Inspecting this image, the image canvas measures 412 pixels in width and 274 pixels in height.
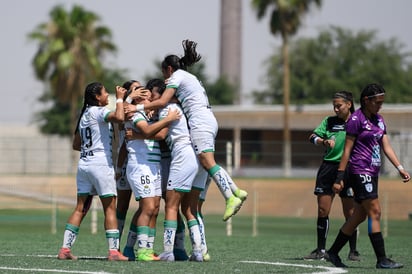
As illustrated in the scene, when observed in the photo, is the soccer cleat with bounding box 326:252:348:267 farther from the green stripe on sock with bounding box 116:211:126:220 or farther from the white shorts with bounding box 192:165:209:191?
the green stripe on sock with bounding box 116:211:126:220

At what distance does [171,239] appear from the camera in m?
11.9

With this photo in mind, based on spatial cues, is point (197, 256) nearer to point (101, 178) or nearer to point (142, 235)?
point (142, 235)

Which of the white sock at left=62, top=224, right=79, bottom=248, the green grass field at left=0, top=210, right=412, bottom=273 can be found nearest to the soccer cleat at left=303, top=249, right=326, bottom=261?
the green grass field at left=0, top=210, right=412, bottom=273

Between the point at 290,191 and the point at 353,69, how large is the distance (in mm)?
54362

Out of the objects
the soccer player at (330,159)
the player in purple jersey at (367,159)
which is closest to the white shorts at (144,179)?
the player in purple jersey at (367,159)

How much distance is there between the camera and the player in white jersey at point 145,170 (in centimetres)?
1173

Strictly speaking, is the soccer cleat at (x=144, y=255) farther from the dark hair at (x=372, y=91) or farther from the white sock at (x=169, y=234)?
the dark hair at (x=372, y=91)

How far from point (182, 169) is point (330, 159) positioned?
8.72ft

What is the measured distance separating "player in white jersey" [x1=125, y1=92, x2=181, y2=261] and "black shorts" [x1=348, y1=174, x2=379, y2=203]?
6.67 ft

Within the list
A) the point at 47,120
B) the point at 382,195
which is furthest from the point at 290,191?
the point at 47,120

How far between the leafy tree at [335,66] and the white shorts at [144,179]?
75.0 m

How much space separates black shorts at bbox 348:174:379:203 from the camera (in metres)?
11.7

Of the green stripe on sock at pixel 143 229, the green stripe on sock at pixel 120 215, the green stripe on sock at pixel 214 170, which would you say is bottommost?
the green stripe on sock at pixel 143 229

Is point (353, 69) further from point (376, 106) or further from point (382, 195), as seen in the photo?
point (376, 106)
